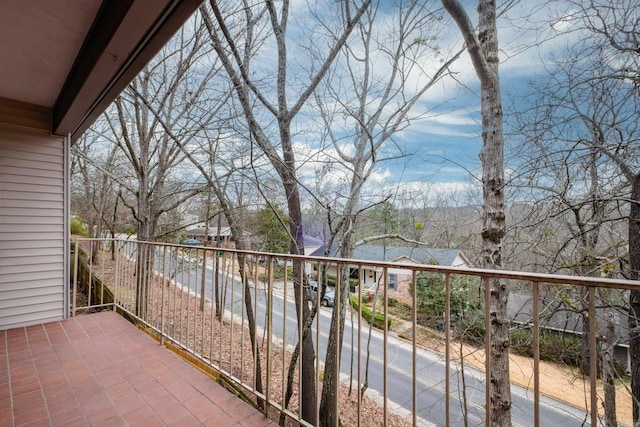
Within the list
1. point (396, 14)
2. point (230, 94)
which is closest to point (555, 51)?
point (396, 14)

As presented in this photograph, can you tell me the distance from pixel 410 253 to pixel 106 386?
18.1 feet

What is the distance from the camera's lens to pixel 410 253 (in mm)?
6539

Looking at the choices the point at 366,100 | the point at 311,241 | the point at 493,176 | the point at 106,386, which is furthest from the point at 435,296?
the point at 106,386

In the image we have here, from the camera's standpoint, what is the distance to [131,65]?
82.7 inches

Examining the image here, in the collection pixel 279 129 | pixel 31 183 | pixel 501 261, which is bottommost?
pixel 501 261

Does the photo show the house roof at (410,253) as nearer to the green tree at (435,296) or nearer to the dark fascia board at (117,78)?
the green tree at (435,296)

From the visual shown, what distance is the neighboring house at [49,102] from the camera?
5.94 ft

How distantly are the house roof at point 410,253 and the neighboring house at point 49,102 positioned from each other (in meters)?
3.82

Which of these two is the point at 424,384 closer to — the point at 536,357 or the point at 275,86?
the point at 275,86

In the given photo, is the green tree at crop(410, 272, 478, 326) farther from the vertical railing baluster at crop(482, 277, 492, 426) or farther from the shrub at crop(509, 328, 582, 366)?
the vertical railing baluster at crop(482, 277, 492, 426)

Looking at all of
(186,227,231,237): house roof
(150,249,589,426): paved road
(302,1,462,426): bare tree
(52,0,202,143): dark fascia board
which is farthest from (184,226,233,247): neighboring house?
(52,0,202,143): dark fascia board

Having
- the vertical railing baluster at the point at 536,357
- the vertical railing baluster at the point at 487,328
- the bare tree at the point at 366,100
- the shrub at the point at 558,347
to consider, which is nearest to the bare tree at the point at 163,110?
the bare tree at the point at 366,100

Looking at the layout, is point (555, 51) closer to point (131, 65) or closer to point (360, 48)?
point (360, 48)

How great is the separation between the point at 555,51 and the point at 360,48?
2729mm
